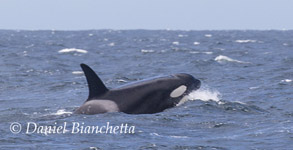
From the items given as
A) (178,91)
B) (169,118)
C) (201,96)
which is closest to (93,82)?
(169,118)

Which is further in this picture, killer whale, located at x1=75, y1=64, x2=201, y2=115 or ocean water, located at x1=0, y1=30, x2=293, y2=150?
killer whale, located at x1=75, y1=64, x2=201, y2=115

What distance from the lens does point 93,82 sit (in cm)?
1473

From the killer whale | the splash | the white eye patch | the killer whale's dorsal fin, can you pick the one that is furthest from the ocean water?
the killer whale's dorsal fin

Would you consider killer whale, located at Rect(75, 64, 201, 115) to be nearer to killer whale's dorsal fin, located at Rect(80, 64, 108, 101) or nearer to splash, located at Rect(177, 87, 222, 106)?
killer whale's dorsal fin, located at Rect(80, 64, 108, 101)

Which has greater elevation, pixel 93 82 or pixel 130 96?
pixel 93 82

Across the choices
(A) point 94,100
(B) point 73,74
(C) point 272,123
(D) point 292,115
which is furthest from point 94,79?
(B) point 73,74

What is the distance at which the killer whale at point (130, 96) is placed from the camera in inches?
580

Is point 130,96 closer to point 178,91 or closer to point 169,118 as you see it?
point 169,118

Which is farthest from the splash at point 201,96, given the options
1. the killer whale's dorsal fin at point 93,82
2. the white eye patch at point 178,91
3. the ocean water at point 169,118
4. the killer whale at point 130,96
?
the killer whale's dorsal fin at point 93,82

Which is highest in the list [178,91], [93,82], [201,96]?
[93,82]

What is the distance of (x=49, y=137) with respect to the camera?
1277 centimetres

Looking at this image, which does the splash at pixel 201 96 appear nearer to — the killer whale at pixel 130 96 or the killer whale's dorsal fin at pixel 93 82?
the killer whale at pixel 130 96

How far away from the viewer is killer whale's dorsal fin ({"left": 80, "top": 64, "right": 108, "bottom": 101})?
1471 centimetres

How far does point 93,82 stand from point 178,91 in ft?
7.28
